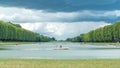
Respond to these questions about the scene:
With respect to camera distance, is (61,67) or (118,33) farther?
(118,33)

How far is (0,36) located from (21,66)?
170 m

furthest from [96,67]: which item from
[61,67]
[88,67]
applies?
[61,67]

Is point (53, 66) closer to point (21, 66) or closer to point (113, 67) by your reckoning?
point (21, 66)

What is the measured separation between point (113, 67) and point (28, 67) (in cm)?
733

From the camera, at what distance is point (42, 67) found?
31891 millimetres

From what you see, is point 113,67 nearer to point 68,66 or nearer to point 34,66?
point 68,66

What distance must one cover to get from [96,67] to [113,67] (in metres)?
1.46

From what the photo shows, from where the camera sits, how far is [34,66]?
3272 centimetres

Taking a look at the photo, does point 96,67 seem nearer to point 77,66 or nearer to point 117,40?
point 77,66

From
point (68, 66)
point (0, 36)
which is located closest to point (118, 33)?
point (0, 36)

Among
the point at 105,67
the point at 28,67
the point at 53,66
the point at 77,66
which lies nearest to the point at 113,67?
the point at 105,67

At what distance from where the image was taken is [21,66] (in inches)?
1271

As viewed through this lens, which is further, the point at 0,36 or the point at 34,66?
the point at 0,36

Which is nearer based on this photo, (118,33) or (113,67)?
(113,67)
